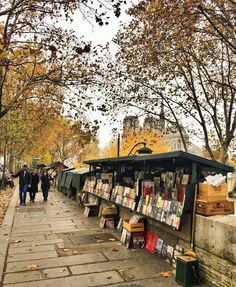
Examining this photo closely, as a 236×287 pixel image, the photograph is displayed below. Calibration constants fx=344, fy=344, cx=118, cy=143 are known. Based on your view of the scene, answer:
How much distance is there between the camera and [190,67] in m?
19.1

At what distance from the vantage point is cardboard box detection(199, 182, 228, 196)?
6793 millimetres

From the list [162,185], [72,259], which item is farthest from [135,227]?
[72,259]

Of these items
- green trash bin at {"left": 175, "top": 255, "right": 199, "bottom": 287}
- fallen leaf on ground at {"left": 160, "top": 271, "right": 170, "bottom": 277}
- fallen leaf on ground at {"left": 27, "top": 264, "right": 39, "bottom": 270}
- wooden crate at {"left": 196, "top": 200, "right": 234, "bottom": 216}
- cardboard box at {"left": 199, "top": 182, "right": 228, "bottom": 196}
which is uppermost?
cardboard box at {"left": 199, "top": 182, "right": 228, "bottom": 196}

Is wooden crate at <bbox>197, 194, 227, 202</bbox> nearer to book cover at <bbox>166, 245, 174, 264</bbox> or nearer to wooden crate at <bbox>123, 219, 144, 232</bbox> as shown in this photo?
book cover at <bbox>166, 245, 174, 264</bbox>

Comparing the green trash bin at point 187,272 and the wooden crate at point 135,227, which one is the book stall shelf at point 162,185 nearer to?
the wooden crate at point 135,227

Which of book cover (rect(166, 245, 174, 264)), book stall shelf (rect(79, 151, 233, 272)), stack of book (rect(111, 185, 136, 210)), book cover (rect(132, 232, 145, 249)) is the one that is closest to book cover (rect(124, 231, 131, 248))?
book stall shelf (rect(79, 151, 233, 272))

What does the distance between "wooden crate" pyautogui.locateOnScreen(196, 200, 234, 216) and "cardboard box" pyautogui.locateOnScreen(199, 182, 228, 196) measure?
20 centimetres

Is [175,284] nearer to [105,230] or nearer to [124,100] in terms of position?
[105,230]


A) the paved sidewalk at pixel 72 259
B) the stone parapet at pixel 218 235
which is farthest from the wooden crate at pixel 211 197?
the paved sidewalk at pixel 72 259

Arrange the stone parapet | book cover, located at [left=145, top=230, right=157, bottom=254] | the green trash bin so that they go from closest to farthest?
1. the stone parapet
2. the green trash bin
3. book cover, located at [left=145, top=230, right=157, bottom=254]

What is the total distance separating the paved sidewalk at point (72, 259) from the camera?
654 centimetres

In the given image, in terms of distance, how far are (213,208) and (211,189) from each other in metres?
0.37

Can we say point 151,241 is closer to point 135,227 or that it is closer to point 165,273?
point 135,227

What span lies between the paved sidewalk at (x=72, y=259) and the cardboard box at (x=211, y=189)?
1.79 m
